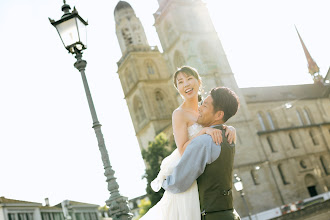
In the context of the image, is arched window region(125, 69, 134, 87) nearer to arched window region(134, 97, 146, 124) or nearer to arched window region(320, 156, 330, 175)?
arched window region(134, 97, 146, 124)

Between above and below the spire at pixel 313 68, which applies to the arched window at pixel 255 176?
below

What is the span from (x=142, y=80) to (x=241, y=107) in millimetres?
14337

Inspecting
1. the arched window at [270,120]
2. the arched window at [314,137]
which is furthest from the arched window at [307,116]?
the arched window at [270,120]

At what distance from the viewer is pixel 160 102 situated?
52.0 metres

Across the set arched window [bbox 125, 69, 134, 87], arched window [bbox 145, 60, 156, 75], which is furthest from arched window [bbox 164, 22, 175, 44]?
arched window [bbox 125, 69, 134, 87]

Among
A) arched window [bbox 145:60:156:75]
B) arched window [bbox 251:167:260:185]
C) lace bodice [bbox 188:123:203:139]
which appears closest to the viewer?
lace bodice [bbox 188:123:203:139]

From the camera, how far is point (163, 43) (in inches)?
1871

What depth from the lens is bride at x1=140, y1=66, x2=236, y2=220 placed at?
3084mm

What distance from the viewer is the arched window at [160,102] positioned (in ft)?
167

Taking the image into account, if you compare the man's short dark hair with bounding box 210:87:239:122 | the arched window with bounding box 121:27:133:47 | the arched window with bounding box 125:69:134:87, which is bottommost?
the man's short dark hair with bounding box 210:87:239:122

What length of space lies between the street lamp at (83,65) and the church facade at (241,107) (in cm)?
3071

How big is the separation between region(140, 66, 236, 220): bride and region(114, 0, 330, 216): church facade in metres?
33.1

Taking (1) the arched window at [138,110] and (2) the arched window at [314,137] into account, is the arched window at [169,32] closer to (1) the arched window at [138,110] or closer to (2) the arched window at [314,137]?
(1) the arched window at [138,110]

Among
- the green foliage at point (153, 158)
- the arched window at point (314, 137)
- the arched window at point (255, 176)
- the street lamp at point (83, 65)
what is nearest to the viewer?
the street lamp at point (83, 65)
